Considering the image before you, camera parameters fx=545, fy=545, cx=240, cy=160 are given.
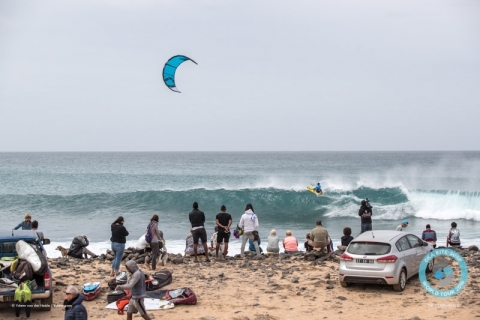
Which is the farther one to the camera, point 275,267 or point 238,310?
point 275,267

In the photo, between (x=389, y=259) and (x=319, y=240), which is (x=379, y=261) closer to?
(x=389, y=259)

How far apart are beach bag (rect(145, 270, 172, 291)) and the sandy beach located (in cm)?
15

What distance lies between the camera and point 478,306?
9922 mm

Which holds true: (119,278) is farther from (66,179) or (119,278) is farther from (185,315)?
(66,179)

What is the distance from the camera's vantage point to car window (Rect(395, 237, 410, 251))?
11.3 meters

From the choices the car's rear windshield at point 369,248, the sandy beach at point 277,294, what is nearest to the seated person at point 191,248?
the sandy beach at point 277,294

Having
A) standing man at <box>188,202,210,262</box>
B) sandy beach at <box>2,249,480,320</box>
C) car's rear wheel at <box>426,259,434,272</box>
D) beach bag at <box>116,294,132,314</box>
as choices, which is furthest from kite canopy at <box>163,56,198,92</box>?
car's rear wheel at <box>426,259,434,272</box>

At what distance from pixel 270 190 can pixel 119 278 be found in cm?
3093

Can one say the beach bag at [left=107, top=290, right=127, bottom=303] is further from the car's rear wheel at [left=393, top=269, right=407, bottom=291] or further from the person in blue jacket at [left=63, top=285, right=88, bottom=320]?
the car's rear wheel at [left=393, top=269, right=407, bottom=291]

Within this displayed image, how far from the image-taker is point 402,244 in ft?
37.6

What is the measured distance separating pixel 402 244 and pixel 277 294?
112 inches

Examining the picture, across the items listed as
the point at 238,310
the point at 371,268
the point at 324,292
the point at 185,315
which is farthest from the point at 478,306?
the point at 185,315

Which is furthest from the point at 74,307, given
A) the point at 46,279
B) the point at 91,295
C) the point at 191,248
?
the point at 191,248

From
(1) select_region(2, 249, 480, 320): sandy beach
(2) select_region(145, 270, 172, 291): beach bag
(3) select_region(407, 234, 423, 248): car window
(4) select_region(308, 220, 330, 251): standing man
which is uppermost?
(3) select_region(407, 234, 423, 248): car window
